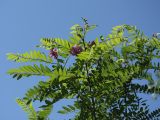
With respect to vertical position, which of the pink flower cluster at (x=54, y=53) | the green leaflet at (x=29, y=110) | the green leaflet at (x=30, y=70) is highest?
the pink flower cluster at (x=54, y=53)

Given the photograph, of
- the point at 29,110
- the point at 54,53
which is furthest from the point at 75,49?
the point at 29,110

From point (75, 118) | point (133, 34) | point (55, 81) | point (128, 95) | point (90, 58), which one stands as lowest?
point (75, 118)

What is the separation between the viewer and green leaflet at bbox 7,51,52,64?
119 inches

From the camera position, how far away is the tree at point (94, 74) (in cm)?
278

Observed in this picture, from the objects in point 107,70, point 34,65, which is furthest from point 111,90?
point 34,65

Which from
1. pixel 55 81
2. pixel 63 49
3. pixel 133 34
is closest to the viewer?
pixel 55 81

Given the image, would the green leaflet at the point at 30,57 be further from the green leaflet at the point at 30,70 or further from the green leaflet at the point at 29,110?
the green leaflet at the point at 29,110

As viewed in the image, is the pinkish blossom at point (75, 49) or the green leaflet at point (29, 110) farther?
the green leaflet at point (29, 110)

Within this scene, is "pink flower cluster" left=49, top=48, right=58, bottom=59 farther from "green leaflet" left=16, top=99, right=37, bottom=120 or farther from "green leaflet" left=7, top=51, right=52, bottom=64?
"green leaflet" left=16, top=99, right=37, bottom=120

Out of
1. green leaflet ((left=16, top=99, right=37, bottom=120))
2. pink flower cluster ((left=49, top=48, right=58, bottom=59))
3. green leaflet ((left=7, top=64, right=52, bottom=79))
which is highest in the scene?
pink flower cluster ((left=49, top=48, right=58, bottom=59))

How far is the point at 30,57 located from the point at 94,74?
25.9 inches

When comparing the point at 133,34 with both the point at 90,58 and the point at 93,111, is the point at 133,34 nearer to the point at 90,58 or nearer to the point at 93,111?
the point at 90,58

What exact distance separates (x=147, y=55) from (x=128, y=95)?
0.48m

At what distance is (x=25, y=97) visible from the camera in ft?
8.93
